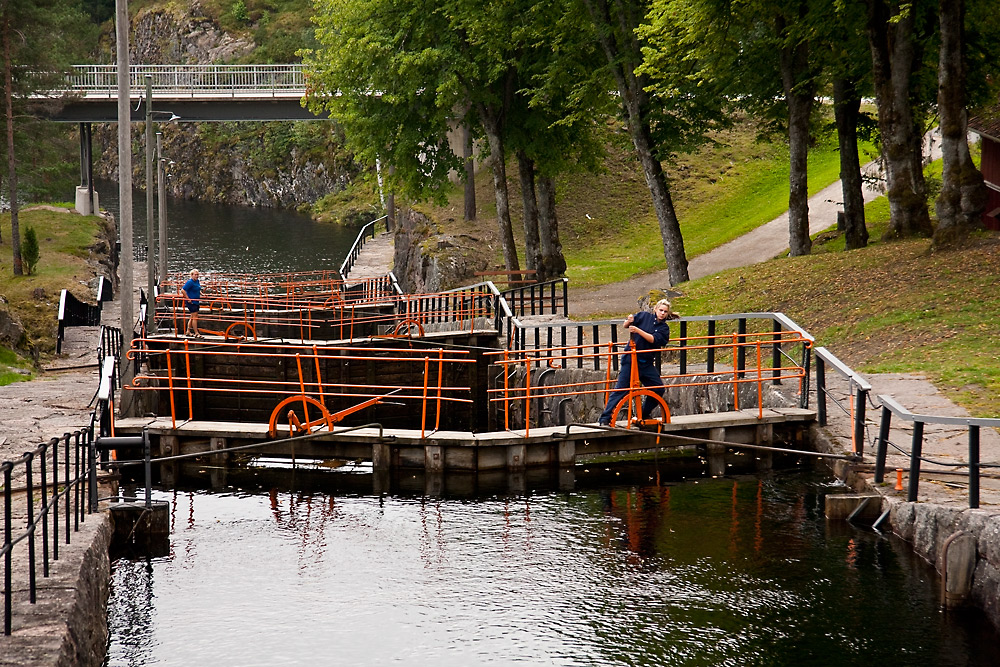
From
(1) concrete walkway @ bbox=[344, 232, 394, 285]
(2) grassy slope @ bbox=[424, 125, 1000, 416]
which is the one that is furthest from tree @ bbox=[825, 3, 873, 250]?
(1) concrete walkway @ bbox=[344, 232, 394, 285]

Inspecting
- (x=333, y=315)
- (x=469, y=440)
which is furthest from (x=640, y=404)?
(x=333, y=315)

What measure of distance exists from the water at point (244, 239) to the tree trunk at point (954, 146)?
35742 millimetres

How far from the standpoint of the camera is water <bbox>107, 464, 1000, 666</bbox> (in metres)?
10.7

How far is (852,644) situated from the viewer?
10797mm

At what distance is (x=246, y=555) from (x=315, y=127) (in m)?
83.2

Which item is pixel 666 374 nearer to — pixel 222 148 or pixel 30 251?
pixel 30 251

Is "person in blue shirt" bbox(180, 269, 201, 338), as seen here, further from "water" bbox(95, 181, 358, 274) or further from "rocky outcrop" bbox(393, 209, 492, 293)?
"water" bbox(95, 181, 358, 274)

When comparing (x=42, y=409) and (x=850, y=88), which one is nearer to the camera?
(x=42, y=409)

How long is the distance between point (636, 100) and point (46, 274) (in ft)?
75.5

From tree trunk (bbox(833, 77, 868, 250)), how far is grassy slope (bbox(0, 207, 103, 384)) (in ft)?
68.9

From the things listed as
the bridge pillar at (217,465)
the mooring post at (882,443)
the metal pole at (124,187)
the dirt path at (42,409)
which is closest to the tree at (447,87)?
the metal pole at (124,187)

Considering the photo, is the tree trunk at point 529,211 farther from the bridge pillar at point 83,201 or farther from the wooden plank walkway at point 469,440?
the bridge pillar at point 83,201

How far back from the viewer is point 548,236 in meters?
38.7

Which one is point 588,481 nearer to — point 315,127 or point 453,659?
point 453,659
